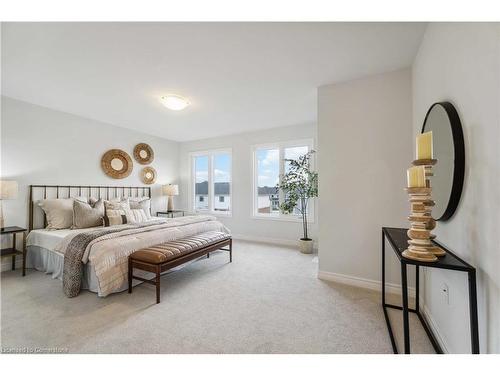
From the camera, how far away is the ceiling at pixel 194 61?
5.84 feet

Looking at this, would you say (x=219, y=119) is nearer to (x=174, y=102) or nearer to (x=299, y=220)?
(x=174, y=102)

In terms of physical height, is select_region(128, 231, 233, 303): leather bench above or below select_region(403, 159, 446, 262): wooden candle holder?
below

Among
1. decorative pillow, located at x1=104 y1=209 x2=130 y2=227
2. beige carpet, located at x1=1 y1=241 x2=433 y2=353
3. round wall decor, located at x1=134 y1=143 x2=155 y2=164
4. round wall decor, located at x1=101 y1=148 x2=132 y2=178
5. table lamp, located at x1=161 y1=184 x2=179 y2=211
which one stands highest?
round wall decor, located at x1=134 y1=143 x2=155 y2=164

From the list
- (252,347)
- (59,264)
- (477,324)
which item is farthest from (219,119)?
(477,324)

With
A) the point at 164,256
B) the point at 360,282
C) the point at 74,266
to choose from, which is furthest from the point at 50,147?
the point at 360,282

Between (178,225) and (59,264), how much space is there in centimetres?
149

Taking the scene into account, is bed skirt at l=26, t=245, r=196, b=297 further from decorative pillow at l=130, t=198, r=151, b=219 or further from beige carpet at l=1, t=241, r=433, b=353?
decorative pillow at l=130, t=198, r=151, b=219

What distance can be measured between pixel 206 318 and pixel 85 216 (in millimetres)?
2591

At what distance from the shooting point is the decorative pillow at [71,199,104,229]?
3.20 m

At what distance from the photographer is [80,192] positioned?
386 centimetres

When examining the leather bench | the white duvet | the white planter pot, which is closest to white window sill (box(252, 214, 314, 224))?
the white planter pot

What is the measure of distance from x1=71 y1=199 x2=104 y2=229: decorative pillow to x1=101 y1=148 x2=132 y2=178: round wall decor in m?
1.08

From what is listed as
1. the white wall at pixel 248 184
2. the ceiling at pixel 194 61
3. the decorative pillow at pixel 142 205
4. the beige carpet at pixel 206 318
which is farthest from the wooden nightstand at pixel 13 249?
the white wall at pixel 248 184

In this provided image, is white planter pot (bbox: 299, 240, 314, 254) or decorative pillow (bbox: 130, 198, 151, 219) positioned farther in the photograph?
decorative pillow (bbox: 130, 198, 151, 219)
